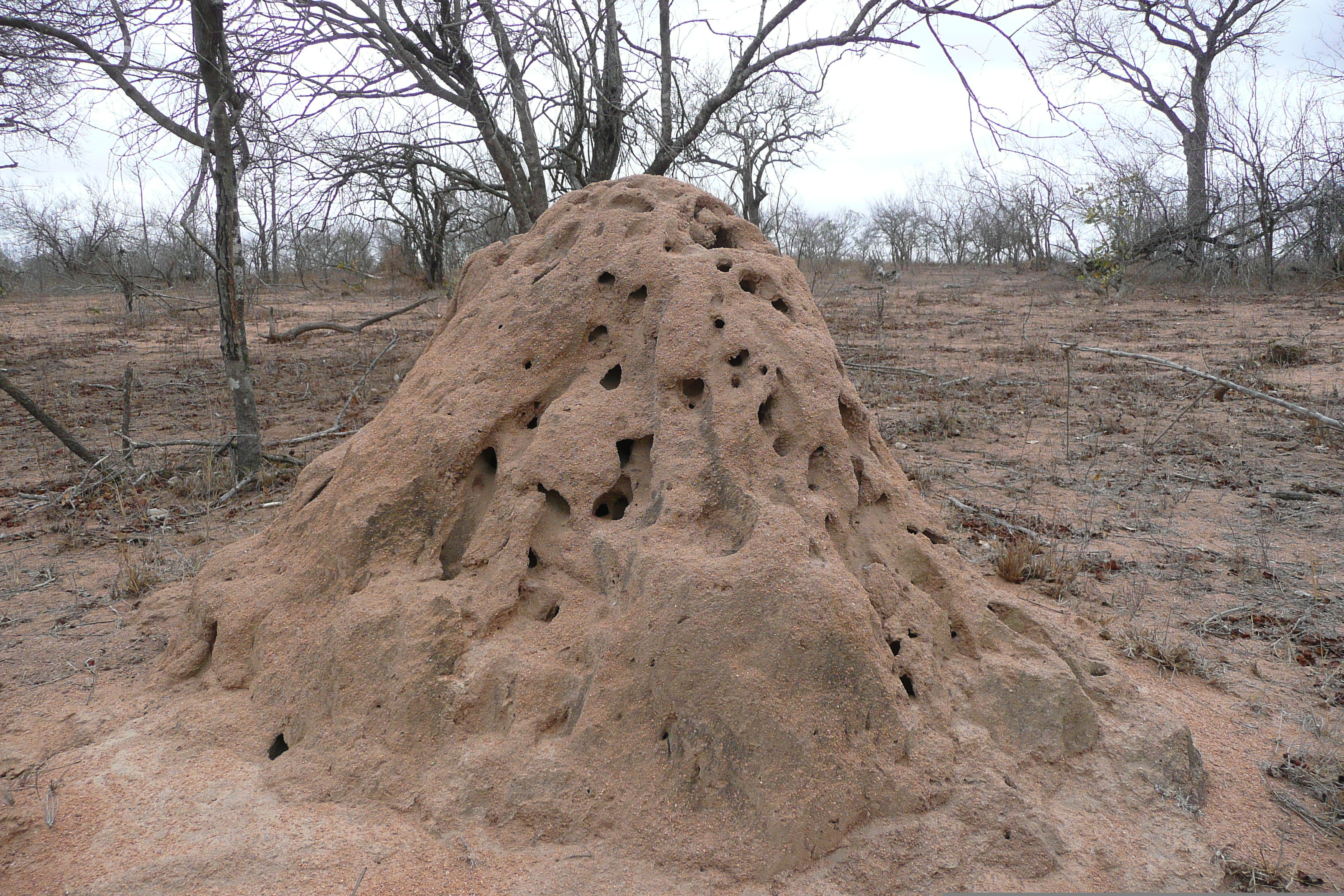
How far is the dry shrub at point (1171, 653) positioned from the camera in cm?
305

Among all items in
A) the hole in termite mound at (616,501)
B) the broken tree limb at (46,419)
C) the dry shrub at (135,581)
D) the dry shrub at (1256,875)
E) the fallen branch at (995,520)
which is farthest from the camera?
the broken tree limb at (46,419)

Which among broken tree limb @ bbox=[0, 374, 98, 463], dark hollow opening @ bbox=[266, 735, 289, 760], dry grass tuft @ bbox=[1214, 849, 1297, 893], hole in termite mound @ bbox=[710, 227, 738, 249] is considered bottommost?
dry grass tuft @ bbox=[1214, 849, 1297, 893]

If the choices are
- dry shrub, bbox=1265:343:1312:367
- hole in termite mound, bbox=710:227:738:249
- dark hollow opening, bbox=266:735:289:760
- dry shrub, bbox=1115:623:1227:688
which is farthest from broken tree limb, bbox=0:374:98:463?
dry shrub, bbox=1265:343:1312:367

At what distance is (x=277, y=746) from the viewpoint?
8.20 ft

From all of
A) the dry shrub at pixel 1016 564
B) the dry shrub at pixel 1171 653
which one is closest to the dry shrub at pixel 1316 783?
the dry shrub at pixel 1171 653

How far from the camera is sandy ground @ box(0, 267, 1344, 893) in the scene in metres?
2.09

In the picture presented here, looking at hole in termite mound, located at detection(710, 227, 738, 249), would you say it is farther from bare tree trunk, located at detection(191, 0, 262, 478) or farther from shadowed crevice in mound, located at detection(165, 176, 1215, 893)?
bare tree trunk, located at detection(191, 0, 262, 478)

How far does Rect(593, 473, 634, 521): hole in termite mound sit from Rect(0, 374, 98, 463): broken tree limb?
4218 mm

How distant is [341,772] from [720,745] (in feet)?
3.54

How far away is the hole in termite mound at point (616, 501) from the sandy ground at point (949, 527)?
1039 millimetres

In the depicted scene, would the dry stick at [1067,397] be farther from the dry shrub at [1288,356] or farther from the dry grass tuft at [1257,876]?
the dry grass tuft at [1257,876]

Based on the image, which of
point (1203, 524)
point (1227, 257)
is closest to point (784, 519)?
point (1203, 524)

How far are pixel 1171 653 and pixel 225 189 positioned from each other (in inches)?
231

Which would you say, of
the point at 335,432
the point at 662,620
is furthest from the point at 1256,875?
the point at 335,432
